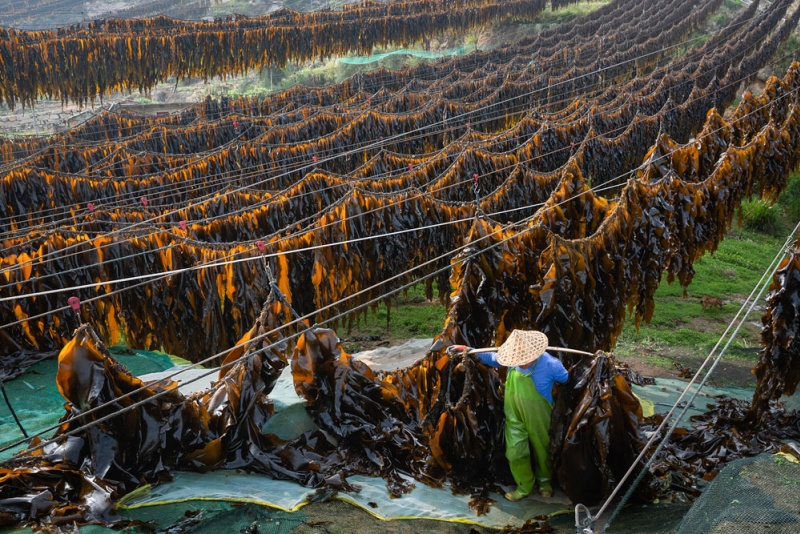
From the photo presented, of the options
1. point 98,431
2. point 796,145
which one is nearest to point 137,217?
point 98,431

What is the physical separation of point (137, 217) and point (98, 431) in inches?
217

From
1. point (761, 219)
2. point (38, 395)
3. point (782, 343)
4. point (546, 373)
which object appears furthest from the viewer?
point (761, 219)

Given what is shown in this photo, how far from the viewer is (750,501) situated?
9.38 feet

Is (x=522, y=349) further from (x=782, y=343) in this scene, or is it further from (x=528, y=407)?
(x=782, y=343)

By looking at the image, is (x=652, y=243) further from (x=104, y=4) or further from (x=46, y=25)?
(x=104, y=4)

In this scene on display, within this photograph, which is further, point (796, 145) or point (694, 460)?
point (796, 145)

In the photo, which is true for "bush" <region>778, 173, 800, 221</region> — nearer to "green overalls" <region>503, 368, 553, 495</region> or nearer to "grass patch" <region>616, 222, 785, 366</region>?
"grass patch" <region>616, 222, 785, 366</region>

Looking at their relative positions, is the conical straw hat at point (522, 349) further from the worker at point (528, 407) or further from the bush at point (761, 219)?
the bush at point (761, 219)

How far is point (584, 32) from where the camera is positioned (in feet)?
96.2

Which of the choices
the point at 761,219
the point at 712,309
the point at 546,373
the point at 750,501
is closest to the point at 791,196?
the point at 761,219

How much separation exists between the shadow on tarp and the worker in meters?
3.06

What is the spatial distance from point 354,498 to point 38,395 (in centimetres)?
292

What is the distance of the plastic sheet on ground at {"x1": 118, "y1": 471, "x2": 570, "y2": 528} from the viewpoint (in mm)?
3432

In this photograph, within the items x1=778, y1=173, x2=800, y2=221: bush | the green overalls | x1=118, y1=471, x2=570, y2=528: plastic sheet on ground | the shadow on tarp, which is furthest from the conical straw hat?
x1=778, y1=173, x2=800, y2=221: bush
